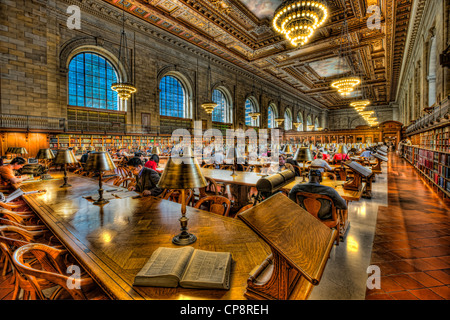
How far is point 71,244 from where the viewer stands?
1360mm

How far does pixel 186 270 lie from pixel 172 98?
15.0m

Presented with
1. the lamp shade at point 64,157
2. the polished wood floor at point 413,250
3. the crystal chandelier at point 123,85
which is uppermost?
the crystal chandelier at point 123,85

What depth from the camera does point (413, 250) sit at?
2602 millimetres

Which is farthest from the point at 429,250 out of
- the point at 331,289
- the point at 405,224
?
the point at 331,289

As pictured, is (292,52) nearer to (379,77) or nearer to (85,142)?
(379,77)

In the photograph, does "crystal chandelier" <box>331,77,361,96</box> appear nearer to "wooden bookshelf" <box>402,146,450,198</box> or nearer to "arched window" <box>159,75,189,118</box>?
"wooden bookshelf" <box>402,146,450,198</box>

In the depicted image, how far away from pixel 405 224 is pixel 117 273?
414 centimetres

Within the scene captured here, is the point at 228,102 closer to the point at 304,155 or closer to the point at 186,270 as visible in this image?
the point at 304,155

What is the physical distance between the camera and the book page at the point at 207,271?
0.92m

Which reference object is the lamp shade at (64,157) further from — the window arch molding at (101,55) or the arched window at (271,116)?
the arched window at (271,116)

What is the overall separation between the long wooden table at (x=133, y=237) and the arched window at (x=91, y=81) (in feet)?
34.6

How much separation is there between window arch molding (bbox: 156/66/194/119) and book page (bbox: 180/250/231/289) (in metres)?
13.3

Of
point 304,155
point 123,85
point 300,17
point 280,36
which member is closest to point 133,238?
point 304,155

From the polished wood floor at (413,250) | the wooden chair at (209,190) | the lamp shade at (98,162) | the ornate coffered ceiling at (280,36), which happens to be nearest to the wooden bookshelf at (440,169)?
the polished wood floor at (413,250)
